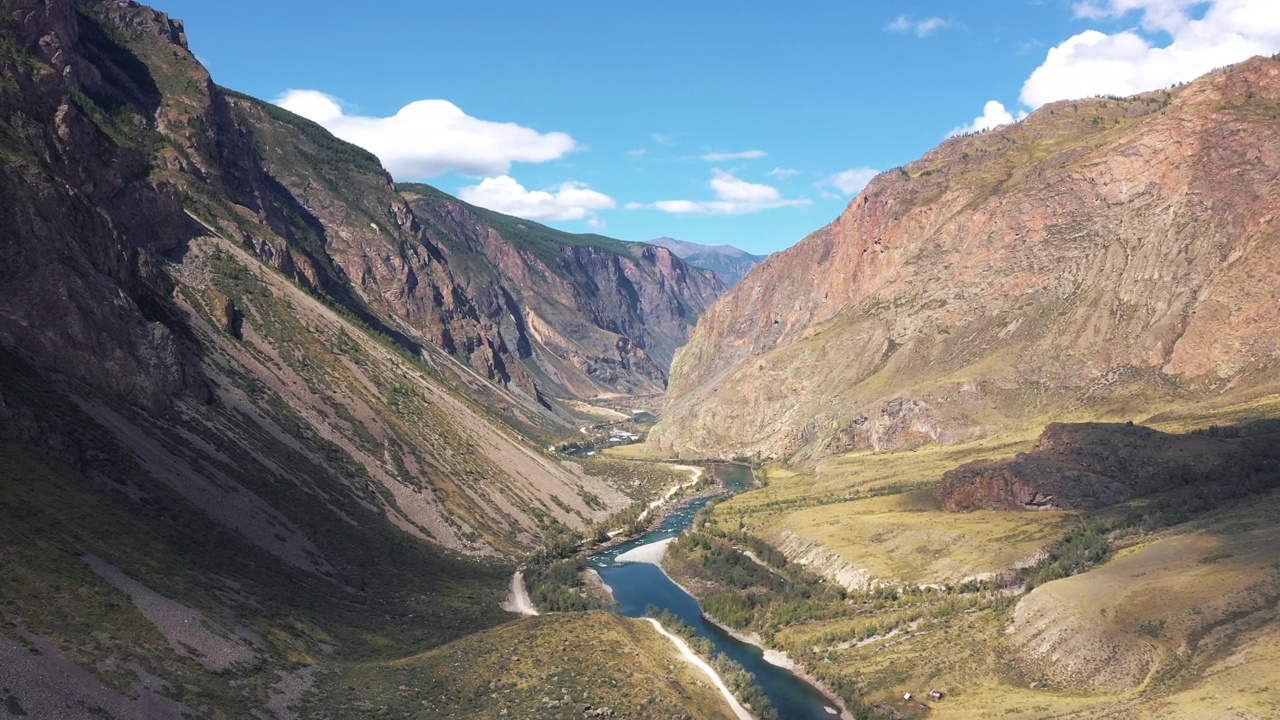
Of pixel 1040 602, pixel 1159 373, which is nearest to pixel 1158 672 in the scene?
pixel 1040 602

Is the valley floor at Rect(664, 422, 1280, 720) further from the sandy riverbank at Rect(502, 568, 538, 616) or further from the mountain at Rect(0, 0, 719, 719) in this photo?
the mountain at Rect(0, 0, 719, 719)

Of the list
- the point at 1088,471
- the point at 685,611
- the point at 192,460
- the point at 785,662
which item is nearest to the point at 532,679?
the point at 785,662

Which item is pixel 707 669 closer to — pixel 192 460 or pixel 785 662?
pixel 785 662

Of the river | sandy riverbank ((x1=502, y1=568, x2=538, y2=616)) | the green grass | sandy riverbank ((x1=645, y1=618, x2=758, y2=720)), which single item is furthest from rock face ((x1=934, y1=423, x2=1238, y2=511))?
the green grass

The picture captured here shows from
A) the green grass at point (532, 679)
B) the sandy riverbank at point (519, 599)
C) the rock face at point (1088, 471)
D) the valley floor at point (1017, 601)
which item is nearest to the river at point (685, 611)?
the valley floor at point (1017, 601)

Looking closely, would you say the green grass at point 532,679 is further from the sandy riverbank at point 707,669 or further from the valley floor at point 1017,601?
the valley floor at point 1017,601

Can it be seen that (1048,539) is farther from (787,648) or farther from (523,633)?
(523,633)
